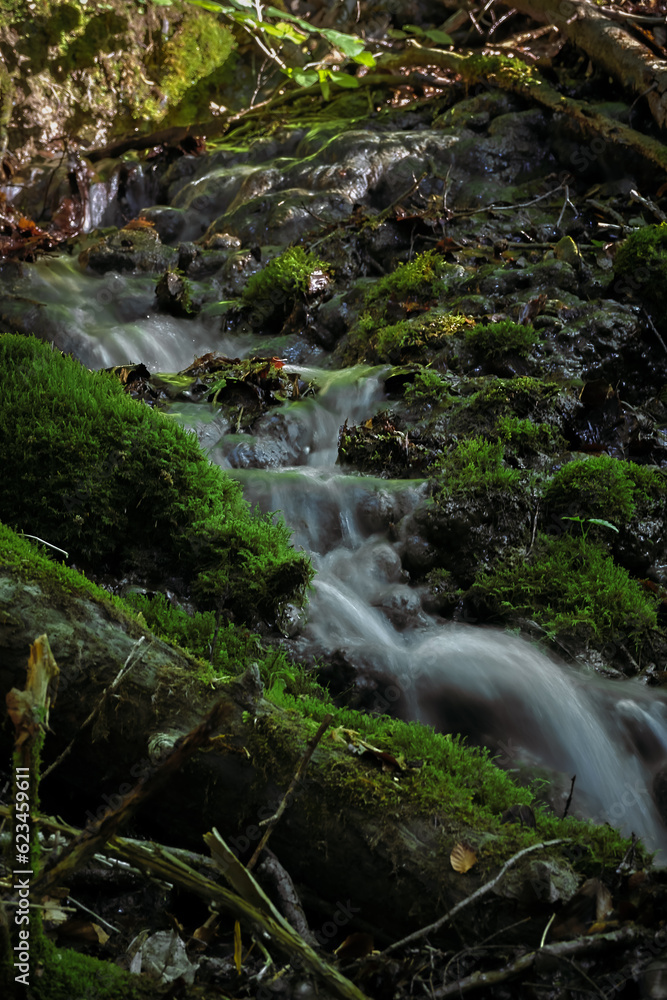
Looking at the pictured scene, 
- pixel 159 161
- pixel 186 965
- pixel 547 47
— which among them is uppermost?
pixel 547 47

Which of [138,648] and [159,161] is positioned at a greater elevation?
[159,161]

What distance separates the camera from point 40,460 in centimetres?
381

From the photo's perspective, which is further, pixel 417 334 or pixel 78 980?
pixel 417 334

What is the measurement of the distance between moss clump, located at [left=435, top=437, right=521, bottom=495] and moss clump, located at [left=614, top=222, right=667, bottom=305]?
280 centimetres

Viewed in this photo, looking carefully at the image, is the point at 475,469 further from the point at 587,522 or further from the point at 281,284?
the point at 281,284

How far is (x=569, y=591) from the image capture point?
15.1 ft

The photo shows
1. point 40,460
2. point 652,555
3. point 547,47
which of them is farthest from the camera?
point 547,47

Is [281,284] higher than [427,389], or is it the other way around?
[281,284]

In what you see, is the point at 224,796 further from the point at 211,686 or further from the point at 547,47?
the point at 547,47

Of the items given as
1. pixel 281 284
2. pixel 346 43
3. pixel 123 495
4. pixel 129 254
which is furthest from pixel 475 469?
pixel 346 43

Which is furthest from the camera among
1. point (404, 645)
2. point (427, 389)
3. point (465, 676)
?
point (427, 389)

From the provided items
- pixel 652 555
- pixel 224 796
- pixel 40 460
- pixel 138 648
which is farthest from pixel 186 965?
pixel 652 555

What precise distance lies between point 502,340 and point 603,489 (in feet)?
7.07

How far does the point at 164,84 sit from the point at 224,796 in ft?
56.8
